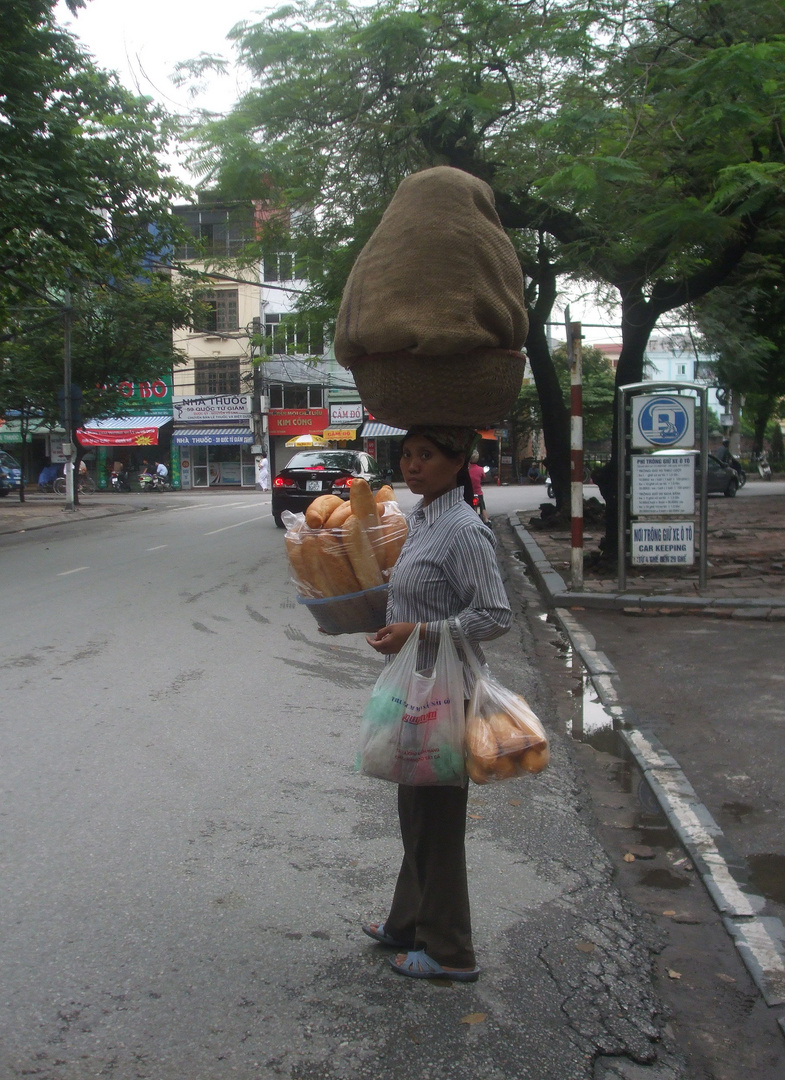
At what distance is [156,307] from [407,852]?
27.2m

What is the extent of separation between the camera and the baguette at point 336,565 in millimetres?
2953

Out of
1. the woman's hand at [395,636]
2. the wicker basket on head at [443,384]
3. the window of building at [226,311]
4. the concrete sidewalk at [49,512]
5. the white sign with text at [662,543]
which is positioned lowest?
the concrete sidewalk at [49,512]

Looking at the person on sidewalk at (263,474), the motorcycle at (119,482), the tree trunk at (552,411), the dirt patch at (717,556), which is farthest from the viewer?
the motorcycle at (119,482)

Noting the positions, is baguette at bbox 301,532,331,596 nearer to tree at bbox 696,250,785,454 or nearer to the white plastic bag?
the white plastic bag

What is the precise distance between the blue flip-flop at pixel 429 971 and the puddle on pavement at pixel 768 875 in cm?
136

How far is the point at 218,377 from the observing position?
4547cm

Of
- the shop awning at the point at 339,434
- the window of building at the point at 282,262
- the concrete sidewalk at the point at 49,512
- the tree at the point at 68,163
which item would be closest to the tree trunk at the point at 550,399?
the window of building at the point at 282,262

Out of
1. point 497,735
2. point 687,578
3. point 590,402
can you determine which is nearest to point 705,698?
point 497,735

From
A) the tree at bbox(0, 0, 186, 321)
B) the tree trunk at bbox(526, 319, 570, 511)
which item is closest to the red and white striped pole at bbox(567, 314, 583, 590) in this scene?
the tree at bbox(0, 0, 186, 321)

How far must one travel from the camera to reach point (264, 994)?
2861 millimetres

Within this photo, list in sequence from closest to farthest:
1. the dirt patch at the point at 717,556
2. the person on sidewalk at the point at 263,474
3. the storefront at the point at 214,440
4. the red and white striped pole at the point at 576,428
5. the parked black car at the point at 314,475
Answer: the red and white striped pole at the point at 576,428, the dirt patch at the point at 717,556, the parked black car at the point at 314,475, the person on sidewalk at the point at 263,474, the storefront at the point at 214,440

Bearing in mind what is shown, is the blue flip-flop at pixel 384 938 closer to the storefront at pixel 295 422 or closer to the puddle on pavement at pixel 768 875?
the puddle on pavement at pixel 768 875

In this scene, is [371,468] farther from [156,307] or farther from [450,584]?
[450,584]

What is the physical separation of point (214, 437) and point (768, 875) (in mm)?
42034
